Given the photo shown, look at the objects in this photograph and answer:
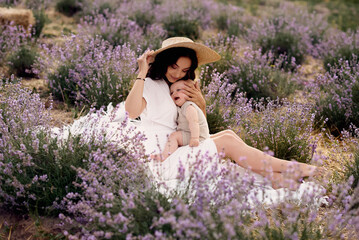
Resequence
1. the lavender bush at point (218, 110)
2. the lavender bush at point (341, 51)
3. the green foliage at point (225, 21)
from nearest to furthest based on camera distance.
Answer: the lavender bush at point (218, 110), the lavender bush at point (341, 51), the green foliage at point (225, 21)

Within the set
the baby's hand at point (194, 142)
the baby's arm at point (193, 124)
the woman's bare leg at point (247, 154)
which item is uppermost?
the baby's arm at point (193, 124)

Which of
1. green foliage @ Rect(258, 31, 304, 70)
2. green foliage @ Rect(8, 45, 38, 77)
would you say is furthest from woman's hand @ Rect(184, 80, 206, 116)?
green foliage @ Rect(258, 31, 304, 70)

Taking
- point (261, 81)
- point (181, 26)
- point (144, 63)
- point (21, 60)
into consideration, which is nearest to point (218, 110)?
point (144, 63)

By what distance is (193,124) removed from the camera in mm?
3125

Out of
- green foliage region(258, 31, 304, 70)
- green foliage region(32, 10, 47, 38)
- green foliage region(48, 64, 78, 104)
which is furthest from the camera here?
green foliage region(32, 10, 47, 38)

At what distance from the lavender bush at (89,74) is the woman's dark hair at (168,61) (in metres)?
0.73

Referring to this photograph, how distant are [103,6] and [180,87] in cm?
521

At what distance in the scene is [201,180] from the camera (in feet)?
6.96

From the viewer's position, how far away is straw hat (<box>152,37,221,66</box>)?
3.20 m

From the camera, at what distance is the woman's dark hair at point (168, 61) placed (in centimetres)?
328

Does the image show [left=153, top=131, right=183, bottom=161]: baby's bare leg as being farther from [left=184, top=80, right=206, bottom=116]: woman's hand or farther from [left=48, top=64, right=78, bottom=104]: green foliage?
[left=48, top=64, right=78, bottom=104]: green foliage

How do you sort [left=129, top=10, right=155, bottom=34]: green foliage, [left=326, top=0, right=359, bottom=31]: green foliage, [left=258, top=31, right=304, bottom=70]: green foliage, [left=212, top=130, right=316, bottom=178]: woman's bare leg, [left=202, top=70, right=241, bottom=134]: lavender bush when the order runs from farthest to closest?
1. [left=326, top=0, right=359, bottom=31]: green foliage
2. [left=129, top=10, right=155, bottom=34]: green foliage
3. [left=258, top=31, right=304, bottom=70]: green foliage
4. [left=202, top=70, right=241, bottom=134]: lavender bush
5. [left=212, top=130, right=316, bottom=178]: woman's bare leg

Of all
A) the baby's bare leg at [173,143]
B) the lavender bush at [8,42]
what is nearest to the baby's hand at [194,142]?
the baby's bare leg at [173,143]

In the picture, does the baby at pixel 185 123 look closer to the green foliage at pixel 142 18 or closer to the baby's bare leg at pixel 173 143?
the baby's bare leg at pixel 173 143
